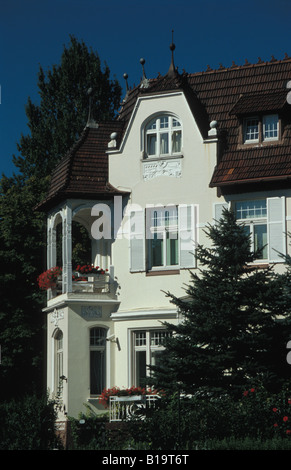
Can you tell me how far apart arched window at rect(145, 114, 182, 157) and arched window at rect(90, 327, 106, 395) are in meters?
5.84

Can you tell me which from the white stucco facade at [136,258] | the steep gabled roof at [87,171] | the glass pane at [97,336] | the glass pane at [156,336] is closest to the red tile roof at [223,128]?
the steep gabled roof at [87,171]

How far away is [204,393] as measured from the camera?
28188 mm

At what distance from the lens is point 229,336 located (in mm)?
28406

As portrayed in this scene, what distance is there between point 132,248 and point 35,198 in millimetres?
10558

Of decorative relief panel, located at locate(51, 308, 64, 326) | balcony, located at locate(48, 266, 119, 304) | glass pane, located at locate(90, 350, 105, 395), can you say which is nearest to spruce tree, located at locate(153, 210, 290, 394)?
glass pane, located at locate(90, 350, 105, 395)

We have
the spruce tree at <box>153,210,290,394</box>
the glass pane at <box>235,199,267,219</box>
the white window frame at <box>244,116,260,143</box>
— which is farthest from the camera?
the white window frame at <box>244,116,260,143</box>

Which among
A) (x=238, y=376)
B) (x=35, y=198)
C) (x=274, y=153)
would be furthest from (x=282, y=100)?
(x=35, y=198)

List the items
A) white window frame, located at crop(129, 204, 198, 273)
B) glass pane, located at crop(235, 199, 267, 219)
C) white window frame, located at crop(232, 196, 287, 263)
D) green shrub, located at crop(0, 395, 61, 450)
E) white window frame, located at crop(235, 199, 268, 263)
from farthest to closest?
white window frame, located at crop(129, 204, 198, 273)
glass pane, located at crop(235, 199, 267, 219)
white window frame, located at crop(235, 199, 268, 263)
white window frame, located at crop(232, 196, 287, 263)
green shrub, located at crop(0, 395, 61, 450)

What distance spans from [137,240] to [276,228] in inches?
175

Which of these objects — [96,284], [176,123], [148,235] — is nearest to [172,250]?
[148,235]

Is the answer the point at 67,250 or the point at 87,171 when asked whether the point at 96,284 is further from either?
the point at 87,171

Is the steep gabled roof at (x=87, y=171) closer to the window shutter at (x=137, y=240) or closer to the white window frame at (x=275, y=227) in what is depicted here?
the window shutter at (x=137, y=240)

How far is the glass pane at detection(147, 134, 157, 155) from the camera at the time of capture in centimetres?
3462

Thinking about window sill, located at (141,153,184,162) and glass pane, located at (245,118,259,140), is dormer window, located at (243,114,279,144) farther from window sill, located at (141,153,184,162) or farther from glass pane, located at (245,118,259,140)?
window sill, located at (141,153,184,162)
